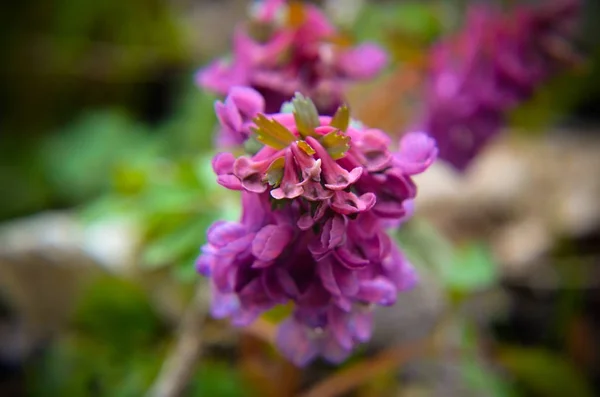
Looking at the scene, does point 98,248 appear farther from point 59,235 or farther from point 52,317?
point 52,317

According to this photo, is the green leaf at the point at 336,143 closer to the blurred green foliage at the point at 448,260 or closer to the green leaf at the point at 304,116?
the green leaf at the point at 304,116

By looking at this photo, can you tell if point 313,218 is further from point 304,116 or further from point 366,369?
point 366,369

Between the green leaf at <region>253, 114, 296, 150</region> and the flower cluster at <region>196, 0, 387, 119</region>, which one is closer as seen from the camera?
the green leaf at <region>253, 114, 296, 150</region>

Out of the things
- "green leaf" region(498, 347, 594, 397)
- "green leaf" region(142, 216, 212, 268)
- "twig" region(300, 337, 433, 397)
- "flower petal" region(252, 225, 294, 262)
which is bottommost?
"green leaf" region(498, 347, 594, 397)

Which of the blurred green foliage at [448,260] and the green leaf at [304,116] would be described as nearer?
the green leaf at [304,116]

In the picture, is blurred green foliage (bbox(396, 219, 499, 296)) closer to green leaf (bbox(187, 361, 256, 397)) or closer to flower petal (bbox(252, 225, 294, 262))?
green leaf (bbox(187, 361, 256, 397))

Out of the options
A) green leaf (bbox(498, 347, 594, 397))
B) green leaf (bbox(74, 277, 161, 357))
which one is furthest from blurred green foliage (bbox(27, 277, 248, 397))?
green leaf (bbox(498, 347, 594, 397))

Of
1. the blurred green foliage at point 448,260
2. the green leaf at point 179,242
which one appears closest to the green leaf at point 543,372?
the blurred green foliage at point 448,260
